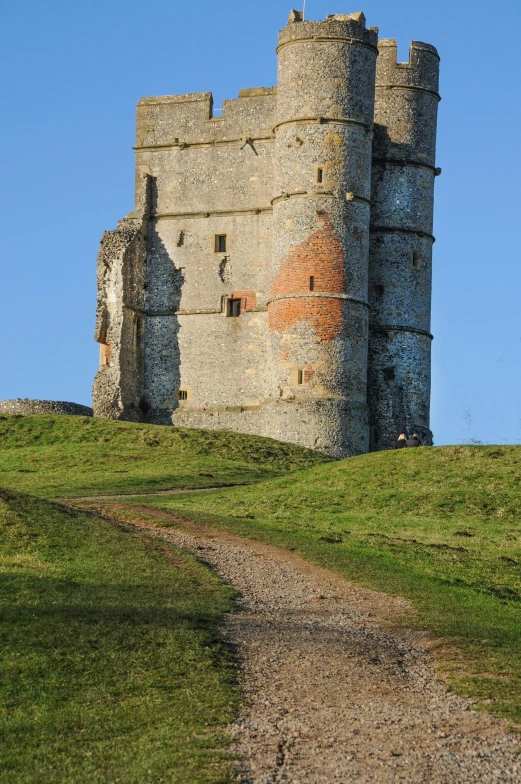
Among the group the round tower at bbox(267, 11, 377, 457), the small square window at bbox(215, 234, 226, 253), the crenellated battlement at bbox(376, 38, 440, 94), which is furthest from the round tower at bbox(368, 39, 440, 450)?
the small square window at bbox(215, 234, 226, 253)

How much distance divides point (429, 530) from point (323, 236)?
22.6 metres

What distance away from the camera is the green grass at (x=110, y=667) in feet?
38.2

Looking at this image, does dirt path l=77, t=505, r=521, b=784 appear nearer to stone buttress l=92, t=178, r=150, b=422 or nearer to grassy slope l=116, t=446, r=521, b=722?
grassy slope l=116, t=446, r=521, b=722

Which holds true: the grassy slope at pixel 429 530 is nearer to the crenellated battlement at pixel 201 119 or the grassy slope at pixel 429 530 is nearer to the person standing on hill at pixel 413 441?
the person standing on hill at pixel 413 441

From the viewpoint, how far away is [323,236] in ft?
165

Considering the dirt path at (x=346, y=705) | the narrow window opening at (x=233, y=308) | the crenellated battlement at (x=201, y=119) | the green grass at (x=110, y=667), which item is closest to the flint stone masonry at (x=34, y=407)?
the narrow window opening at (x=233, y=308)

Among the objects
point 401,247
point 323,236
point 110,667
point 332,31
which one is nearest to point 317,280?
point 323,236

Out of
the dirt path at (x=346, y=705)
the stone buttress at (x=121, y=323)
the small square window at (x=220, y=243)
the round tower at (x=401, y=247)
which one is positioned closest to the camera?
the dirt path at (x=346, y=705)

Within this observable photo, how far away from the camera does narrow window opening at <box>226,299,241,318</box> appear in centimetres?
5484

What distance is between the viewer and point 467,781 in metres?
11.1

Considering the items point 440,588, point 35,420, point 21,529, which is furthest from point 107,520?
point 35,420

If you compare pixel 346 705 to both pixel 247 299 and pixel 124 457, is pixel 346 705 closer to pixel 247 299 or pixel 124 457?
pixel 124 457

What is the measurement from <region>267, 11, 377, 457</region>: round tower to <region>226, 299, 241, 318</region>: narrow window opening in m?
3.40

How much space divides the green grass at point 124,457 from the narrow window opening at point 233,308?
7572 mm
